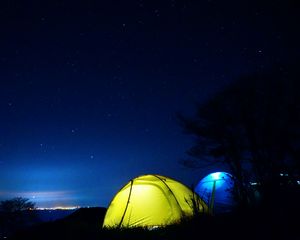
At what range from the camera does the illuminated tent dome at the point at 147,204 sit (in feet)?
30.8

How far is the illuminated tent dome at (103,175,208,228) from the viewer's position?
30.8 ft

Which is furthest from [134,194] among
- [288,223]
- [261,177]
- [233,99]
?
[233,99]

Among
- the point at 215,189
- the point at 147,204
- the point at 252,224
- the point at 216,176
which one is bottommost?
the point at 252,224

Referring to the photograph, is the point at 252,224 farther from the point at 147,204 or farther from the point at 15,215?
the point at 15,215

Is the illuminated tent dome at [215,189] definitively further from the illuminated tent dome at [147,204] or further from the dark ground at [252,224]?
the dark ground at [252,224]

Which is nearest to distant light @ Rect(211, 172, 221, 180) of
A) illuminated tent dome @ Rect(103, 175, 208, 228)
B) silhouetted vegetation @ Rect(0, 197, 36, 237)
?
illuminated tent dome @ Rect(103, 175, 208, 228)

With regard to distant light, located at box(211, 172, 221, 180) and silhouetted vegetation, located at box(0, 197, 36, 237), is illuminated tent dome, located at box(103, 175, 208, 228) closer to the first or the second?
distant light, located at box(211, 172, 221, 180)

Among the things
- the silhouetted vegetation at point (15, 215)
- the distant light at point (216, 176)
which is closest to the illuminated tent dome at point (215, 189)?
the distant light at point (216, 176)

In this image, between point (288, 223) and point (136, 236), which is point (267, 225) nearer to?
point (288, 223)

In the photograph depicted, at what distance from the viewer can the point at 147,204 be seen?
31.4 feet

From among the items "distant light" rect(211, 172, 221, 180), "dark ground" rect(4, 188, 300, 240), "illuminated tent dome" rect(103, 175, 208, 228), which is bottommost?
"dark ground" rect(4, 188, 300, 240)

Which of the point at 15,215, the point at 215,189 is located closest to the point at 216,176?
the point at 215,189

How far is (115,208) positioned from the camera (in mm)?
9875

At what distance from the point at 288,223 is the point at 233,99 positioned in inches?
520
